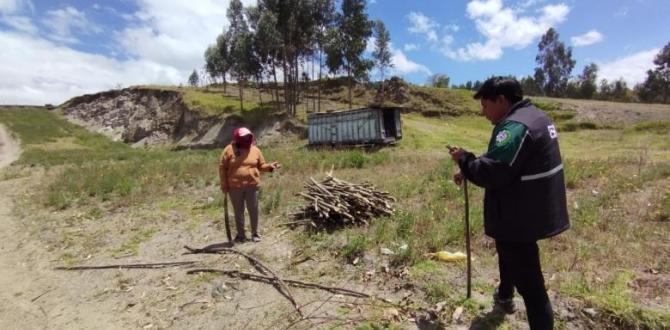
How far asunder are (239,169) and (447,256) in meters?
3.38

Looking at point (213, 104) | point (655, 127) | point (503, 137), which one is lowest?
point (655, 127)

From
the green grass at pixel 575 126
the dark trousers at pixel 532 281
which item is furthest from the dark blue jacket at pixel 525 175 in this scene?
the green grass at pixel 575 126

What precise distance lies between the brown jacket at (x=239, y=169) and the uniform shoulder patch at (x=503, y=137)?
4.50 metres

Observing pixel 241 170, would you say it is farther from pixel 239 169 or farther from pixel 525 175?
pixel 525 175

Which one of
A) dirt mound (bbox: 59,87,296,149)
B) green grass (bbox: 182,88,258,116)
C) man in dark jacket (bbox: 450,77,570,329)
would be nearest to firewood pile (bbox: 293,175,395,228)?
man in dark jacket (bbox: 450,77,570,329)

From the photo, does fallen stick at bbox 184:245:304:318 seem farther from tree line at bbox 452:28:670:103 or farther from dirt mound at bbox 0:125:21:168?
tree line at bbox 452:28:670:103

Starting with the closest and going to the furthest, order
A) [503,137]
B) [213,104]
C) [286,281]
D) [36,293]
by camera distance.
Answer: [503,137]
[286,281]
[36,293]
[213,104]

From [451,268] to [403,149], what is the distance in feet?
62.2

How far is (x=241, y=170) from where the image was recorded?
6883 millimetres

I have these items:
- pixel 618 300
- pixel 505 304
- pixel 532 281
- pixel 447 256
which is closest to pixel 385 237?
pixel 447 256

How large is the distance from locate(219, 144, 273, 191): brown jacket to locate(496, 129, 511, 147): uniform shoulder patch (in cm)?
450

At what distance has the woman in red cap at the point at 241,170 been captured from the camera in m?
6.89

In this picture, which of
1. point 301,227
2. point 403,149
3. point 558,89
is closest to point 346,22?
point 403,149

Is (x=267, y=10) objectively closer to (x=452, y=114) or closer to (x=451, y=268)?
(x=452, y=114)
